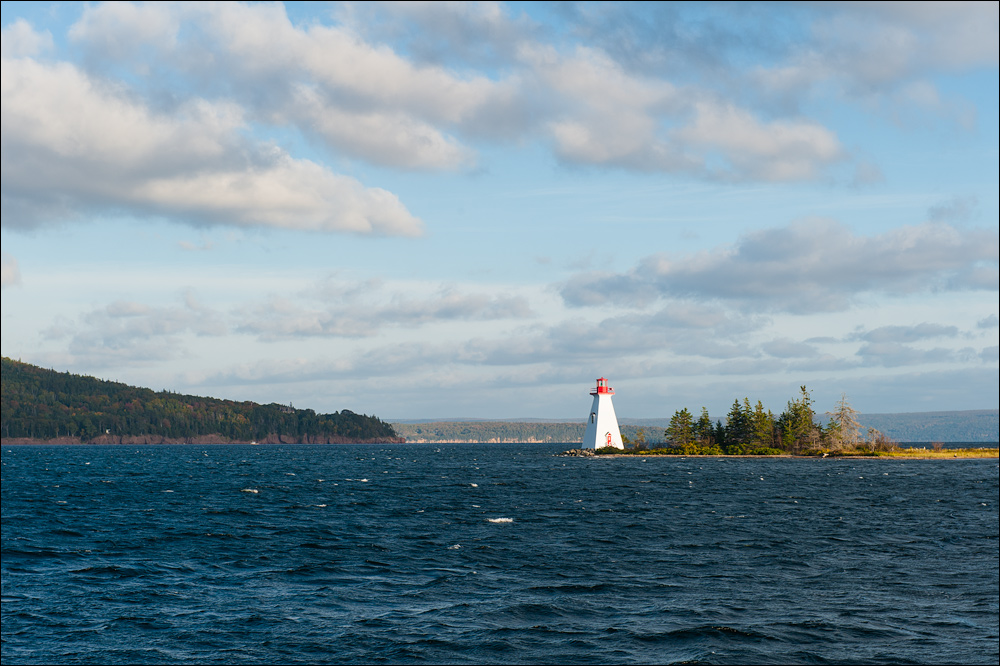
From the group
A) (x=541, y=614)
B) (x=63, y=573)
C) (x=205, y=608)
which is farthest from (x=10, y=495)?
(x=541, y=614)

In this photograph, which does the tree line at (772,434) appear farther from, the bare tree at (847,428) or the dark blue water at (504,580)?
the dark blue water at (504,580)

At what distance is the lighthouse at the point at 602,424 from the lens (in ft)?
536

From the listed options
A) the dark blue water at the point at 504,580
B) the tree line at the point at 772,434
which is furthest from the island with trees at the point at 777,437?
the dark blue water at the point at 504,580

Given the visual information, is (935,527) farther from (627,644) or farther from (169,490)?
(169,490)

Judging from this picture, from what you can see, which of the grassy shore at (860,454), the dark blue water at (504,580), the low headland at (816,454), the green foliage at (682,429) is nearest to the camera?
the dark blue water at (504,580)

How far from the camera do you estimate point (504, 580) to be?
3825 centimetres

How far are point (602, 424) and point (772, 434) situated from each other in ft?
129

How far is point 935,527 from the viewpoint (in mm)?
56750

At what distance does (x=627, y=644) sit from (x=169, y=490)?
263 feet

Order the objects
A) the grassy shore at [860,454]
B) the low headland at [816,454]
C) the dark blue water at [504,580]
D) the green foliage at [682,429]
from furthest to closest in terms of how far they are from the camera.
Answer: the green foliage at [682,429] → the low headland at [816,454] → the grassy shore at [860,454] → the dark blue water at [504,580]

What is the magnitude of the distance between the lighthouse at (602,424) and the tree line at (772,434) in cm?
1221

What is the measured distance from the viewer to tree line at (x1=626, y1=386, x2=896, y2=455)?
6658 inches

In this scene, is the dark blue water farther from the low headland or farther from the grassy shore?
the low headland

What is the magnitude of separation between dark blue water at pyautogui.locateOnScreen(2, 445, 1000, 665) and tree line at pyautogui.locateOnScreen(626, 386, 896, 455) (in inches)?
3744
